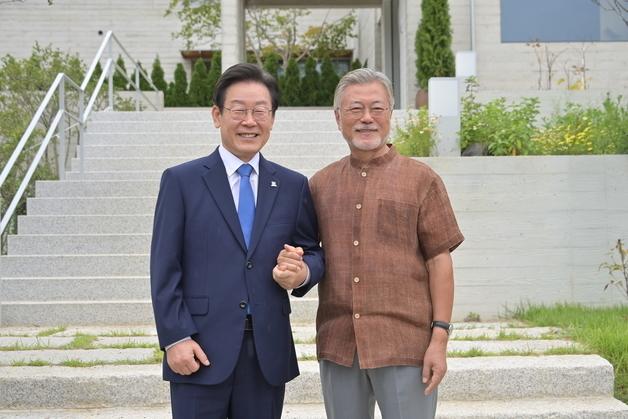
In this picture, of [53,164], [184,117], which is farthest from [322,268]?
[53,164]

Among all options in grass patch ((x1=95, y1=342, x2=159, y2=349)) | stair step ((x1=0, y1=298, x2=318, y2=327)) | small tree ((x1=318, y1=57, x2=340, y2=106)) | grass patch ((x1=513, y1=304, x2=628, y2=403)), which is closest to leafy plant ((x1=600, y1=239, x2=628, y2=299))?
grass patch ((x1=513, y1=304, x2=628, y2=403))

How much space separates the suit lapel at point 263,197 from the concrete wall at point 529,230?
11.6 feet

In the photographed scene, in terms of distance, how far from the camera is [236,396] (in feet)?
7.36

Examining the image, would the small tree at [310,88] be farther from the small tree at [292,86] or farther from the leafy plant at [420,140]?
the leafy plant at [420,140]

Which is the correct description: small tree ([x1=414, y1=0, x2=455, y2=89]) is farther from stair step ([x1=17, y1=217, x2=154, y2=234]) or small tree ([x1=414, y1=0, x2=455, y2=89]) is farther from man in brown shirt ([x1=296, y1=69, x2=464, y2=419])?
man in brown shirt ([x1=296, y1=69, x2=464, y2=419])

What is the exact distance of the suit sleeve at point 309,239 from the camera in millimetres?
2340

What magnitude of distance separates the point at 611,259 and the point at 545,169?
0.85 metres

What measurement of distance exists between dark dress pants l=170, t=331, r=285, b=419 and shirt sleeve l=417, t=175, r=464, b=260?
0.62m

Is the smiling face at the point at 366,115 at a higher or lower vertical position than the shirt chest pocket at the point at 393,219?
higher

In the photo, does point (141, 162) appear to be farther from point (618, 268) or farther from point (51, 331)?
point (618, 268)

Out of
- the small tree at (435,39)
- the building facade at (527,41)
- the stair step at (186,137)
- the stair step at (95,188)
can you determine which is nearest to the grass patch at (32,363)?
the stair step at (95,188)

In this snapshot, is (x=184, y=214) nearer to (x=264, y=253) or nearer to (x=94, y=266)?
(x=264, y=253)

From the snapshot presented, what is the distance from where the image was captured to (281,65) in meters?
21.8

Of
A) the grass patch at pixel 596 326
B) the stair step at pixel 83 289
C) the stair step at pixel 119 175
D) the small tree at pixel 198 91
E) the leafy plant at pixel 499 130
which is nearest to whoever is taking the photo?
the grass patch at pixel 596 326
